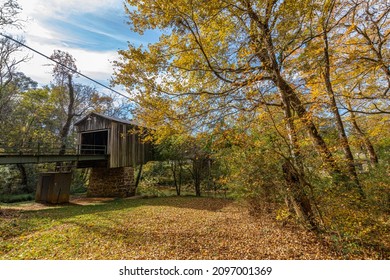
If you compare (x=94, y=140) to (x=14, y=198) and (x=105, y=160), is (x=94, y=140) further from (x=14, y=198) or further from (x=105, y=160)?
(x=14, y=198)

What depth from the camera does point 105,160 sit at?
1300cm

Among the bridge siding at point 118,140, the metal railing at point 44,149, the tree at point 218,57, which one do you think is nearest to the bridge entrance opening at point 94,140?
the metal railing at point 44,149

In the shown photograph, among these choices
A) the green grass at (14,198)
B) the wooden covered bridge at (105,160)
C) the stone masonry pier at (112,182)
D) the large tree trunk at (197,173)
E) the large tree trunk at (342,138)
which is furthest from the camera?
the stone masonry pier at (112,182)

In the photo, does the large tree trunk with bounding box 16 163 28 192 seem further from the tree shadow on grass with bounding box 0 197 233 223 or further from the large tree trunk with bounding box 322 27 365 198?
the large tree trunk with bounding box 322 27 365 198

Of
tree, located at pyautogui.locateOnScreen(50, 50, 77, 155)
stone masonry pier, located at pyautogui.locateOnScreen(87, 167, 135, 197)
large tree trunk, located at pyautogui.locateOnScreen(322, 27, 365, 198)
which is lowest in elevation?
stone masonry pier, located at pyautogui.locateOnScreen(87, 167, 135, 197)

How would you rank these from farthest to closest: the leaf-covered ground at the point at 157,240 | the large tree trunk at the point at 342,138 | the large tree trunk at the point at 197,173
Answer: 1. the large tree trunk at the point at 197,173
2. the large tree trunk at the point at 342,138
3. the leaf-covered ground at the point at 157,240

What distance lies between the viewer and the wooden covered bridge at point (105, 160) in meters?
11.3

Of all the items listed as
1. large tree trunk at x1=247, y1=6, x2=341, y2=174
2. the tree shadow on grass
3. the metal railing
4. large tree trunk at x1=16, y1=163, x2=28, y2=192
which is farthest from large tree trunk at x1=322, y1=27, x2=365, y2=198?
large tree trunk at x1=16, y1=163, x2=28, y2=192

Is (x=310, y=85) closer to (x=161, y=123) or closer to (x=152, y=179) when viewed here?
(x=161, y=123)

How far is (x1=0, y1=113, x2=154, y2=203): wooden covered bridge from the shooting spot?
1130 cm

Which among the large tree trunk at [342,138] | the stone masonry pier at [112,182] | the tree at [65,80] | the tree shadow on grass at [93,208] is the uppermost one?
the tree at [65,80]

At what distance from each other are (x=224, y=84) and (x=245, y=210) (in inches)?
196

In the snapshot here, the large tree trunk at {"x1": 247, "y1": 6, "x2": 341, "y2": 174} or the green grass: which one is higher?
the large tree trunk at {"x1": 247, "y1": 6, "x2": 341, "y2": 174}

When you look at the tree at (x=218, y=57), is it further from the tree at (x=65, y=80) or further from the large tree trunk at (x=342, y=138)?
the tree at (x=65, y=80)
